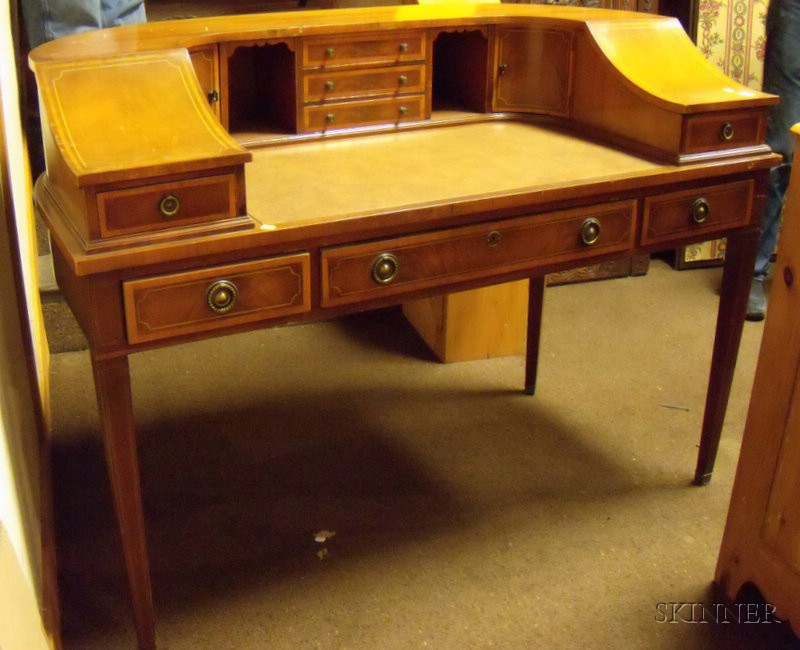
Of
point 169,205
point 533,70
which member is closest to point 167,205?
point 169,205

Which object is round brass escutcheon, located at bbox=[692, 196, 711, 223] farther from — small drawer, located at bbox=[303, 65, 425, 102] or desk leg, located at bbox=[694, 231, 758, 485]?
small drawer, located at bbox=[303, 65, 425, 102]

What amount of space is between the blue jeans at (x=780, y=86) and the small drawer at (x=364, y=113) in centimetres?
146

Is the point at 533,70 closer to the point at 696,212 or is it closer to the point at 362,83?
the point at 362,83

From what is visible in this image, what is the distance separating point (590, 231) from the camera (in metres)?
1.86

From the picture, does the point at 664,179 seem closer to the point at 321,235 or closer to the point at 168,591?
the point at 321,235

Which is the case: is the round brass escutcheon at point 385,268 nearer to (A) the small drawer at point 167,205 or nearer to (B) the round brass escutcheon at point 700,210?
(A) the small drawer at point 167,205

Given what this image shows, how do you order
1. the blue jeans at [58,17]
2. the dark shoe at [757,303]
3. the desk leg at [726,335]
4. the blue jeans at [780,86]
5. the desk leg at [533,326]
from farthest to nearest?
the dark shoe at [757,303]
the blue jeans at [780,86]
the desk leg at [533,326]
the blue jeans at [58,17]
the desk leg at [726,335]

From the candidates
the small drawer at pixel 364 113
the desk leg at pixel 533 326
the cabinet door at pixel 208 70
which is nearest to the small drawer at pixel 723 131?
the small drawer at pixel 364 113

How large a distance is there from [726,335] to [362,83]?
3.25ft

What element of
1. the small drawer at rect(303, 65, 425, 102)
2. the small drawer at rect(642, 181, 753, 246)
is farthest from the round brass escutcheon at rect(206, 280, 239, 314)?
the small drawer at rect(642, 181, 753, 246)

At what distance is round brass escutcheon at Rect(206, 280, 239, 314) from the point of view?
5.04ft

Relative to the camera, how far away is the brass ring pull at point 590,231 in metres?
1.85

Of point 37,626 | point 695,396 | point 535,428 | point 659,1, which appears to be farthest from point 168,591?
point 659,1

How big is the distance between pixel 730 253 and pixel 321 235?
3.27 ft
